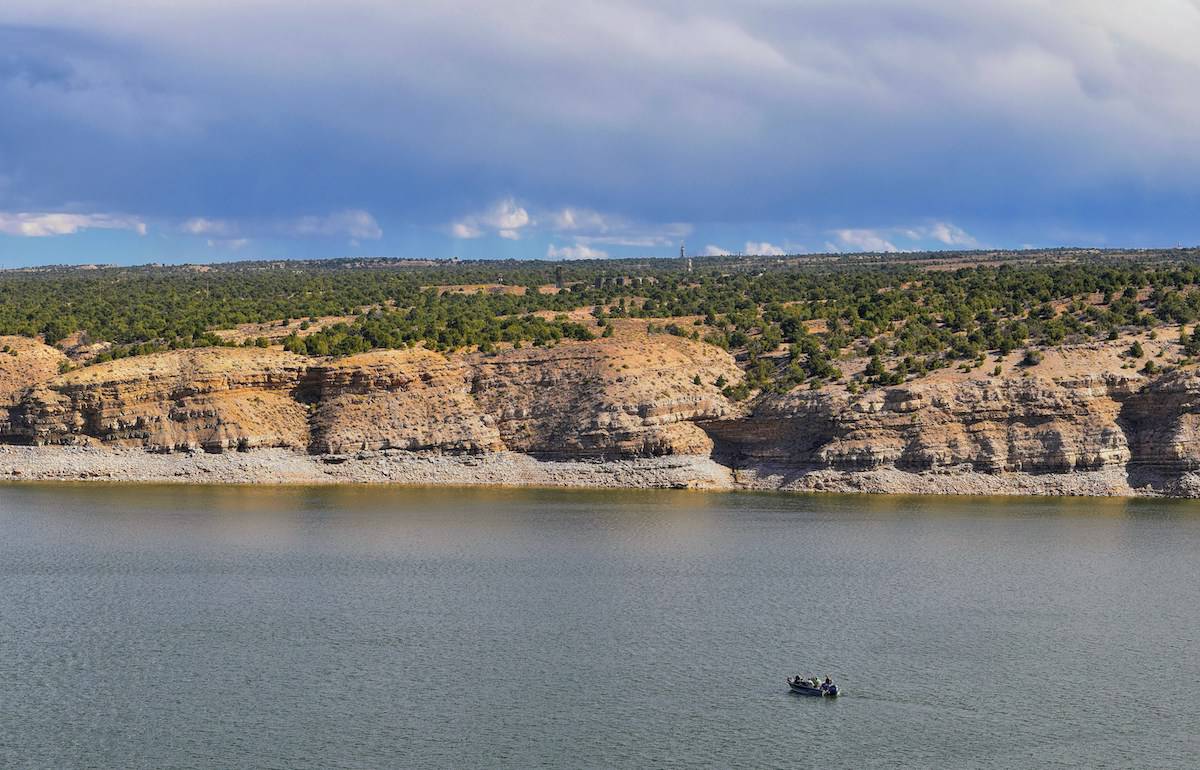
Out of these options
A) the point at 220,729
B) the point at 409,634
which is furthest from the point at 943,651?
the point at 220,729

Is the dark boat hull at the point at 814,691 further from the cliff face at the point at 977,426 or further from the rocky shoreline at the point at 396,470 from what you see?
the cliff face at the point at 977,426

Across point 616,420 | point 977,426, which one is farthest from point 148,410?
point 977,426

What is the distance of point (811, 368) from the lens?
279 ft

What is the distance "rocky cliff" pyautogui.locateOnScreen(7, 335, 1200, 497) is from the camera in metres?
75.6

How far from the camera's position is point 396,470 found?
8175cm

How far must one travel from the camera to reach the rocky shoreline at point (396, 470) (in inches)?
3137

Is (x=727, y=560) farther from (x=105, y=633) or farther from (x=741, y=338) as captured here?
(x=741, y=338)

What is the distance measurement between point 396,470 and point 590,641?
4433 centimetres

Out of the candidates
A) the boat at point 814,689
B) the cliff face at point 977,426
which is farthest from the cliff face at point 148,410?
the boat at point 814,689

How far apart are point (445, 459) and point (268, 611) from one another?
40.6 m

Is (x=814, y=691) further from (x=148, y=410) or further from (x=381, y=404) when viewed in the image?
(x=148, y=410)

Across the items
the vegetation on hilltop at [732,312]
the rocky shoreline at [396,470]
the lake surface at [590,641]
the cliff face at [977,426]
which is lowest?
the rocky shoreline at [396,470]

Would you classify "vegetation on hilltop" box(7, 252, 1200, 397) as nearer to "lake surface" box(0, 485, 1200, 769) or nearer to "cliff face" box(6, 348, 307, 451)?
"cliff face" box(6, 348, 307, 451)

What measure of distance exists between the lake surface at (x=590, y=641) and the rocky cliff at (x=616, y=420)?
1255 centimetres
